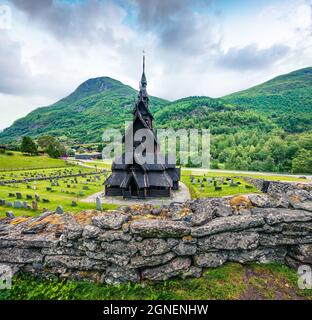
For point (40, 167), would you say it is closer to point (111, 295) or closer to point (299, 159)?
point (111, 295)

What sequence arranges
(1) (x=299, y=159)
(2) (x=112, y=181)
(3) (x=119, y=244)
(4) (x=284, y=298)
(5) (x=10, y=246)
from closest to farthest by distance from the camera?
1. (4) (x=284, y=298)
2. (3) (x=119, y=244)
3. (5) (x=10, y=246)
4. (2) (x=112, y=181)
5. (1) (x=299, y=159)

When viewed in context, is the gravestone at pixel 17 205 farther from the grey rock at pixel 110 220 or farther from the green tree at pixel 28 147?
the green tree at pixel 28 147

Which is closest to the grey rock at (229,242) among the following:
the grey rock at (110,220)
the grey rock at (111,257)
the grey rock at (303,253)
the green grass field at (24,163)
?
the grey rock at (303,253)

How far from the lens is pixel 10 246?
699 cm

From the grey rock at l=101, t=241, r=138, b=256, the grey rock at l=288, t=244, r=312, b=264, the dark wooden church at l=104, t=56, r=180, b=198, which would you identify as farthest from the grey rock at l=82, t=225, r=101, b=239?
the dark wooden church at l=104, t=56, r=180, b=198

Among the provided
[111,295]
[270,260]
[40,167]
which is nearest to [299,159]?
[270,260]

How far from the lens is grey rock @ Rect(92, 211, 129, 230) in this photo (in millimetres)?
6617

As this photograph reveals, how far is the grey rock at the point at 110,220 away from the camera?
21.7ft

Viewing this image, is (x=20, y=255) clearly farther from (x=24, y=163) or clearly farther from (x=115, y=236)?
(x=24, y=163)

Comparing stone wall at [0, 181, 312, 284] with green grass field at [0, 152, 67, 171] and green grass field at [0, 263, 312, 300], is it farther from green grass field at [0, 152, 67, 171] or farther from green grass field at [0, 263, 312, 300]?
green grass field at [0, 152, 67, 171]

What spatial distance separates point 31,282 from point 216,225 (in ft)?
22.0

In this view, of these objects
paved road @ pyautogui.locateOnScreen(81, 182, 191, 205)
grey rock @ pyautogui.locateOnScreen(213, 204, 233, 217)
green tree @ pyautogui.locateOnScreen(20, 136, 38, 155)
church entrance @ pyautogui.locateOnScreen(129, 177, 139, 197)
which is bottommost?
paved road @ pyautogui.locateOnScreen(81, 182, 191, 205)

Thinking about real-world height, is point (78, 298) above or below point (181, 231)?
below
